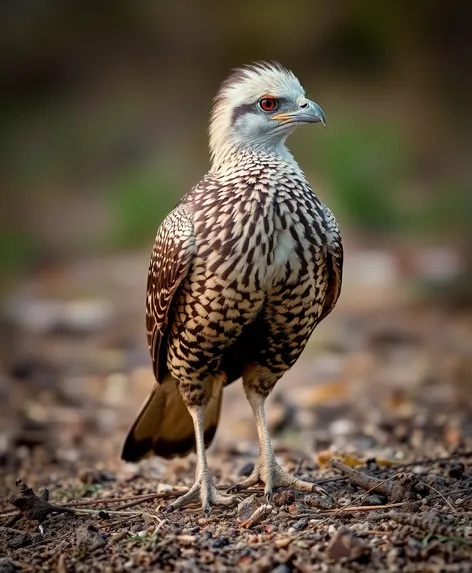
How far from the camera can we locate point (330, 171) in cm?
1152

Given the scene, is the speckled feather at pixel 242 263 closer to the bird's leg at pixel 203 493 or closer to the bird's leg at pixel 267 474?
the bird's leg at pixel 267 474

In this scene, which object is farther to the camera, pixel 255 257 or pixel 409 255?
pixel 409 255

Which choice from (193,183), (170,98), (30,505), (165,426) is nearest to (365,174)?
(193,183)

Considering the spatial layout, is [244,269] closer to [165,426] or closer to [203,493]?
[203,493]

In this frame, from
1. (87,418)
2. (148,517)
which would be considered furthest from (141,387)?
(148,517)

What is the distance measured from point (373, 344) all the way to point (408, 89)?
666 centimetres

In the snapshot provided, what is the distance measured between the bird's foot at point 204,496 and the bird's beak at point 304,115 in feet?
5.63

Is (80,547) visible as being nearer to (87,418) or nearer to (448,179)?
(87,418)

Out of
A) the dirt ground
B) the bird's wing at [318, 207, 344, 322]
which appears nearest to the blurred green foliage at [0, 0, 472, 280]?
the dirt ground

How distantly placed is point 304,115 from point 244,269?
926 millimetres

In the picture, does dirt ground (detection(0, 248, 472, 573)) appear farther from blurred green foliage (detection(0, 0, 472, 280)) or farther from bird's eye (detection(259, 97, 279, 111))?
Answer: bird's eye (detection(259, 97, 279, 111))

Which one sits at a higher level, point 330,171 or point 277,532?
point 330,171

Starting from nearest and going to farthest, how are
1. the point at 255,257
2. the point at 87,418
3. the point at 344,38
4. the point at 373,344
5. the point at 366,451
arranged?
the point at 255,257
the point at 366,451
the point at 87,418
the point at 373,344
the point at 344,38

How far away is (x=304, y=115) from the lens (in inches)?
182
